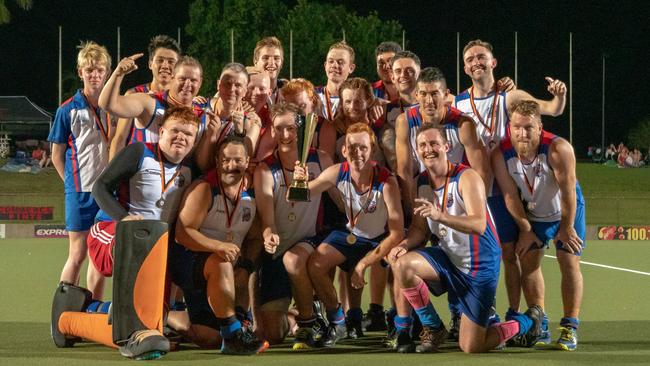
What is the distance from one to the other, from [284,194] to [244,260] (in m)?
0.52

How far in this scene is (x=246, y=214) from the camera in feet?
23.4

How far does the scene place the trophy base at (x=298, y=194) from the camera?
701 cm

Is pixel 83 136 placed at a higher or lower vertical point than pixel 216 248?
higher

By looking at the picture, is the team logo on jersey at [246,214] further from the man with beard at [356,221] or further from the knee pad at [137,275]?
the knee pad at [137,275]

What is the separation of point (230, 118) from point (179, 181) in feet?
2.29

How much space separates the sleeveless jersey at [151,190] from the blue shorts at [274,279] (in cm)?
77

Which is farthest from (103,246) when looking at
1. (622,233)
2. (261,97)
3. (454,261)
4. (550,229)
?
(622,233)

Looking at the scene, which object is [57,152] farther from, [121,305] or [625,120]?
[625,120]

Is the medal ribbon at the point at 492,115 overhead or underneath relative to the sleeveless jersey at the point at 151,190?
overhead

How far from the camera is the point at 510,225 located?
7477 mm

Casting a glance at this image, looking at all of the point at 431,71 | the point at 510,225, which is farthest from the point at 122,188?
the point at 510,225

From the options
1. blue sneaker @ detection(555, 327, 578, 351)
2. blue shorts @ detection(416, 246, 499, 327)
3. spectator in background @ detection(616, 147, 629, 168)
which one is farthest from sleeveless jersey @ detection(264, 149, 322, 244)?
spectator in background @ detection(616, 147, 629, 168)

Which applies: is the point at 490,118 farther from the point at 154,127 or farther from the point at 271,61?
the point at 154,127

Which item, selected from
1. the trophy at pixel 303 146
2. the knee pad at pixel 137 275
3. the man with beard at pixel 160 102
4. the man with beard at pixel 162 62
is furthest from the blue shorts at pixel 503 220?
the man with beard at pixel 162 62
